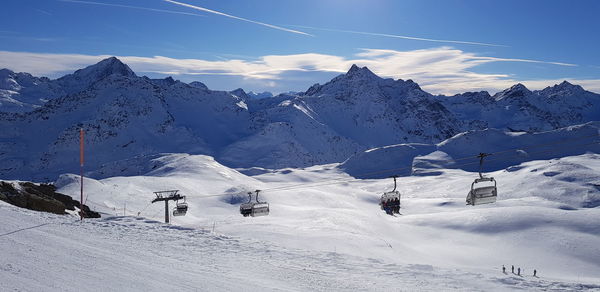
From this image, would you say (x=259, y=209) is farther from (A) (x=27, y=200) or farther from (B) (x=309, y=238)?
(A) (x=27, y=200)

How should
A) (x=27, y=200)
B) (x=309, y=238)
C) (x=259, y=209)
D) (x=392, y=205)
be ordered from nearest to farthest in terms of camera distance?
(x=392, y=205)
(x=27, y=200)
(x=259, y=209)
(x=309, y=238)

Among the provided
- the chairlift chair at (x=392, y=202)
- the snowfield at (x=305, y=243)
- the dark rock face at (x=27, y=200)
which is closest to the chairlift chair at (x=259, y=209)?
the snowfield at (x=305, y=243)

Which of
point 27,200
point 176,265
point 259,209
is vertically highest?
point 27,200

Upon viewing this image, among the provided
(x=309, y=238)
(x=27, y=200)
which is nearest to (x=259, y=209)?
(x=309, y=238)

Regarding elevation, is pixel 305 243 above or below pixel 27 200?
below

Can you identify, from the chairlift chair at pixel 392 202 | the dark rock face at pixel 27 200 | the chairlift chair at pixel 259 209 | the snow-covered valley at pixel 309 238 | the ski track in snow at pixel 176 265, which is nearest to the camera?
the ski track in snow at pixel 176 265

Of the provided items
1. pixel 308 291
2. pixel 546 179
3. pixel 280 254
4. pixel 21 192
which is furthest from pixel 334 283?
pixel 546 179

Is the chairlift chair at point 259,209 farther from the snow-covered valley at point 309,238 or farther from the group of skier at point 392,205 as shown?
the group of skier at point 392,205

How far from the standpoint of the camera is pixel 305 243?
34562 mm

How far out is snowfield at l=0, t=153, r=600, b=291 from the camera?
1614 centimetres

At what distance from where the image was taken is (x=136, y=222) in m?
26.5

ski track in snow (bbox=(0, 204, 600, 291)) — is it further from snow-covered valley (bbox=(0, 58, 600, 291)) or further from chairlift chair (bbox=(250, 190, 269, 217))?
chairlift chair (bbox=(250, 190, 269, 217))

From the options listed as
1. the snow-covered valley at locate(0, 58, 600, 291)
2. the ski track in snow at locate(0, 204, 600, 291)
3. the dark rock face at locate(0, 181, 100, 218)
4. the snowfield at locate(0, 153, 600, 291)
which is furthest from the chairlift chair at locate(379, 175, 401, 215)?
the dark rock face at locate(0, 181, 100, 218)

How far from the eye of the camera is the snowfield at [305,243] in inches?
635
